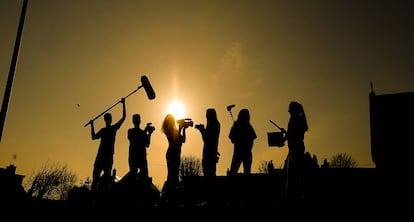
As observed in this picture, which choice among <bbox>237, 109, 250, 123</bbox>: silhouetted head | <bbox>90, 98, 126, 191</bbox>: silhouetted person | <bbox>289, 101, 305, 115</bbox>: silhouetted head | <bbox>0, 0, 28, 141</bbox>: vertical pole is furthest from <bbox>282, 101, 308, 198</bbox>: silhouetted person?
<bbox>0, 0, 28, 141</bbox>: vertical pole

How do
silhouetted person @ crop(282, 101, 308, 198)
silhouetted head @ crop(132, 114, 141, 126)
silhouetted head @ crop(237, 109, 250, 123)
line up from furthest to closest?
silhouetted head @ crop(132, 114, 141, 126), silhouetted head @ crop(237, 109, 250, 123), silhouetted person @ crop(282, 101, 308, 198)

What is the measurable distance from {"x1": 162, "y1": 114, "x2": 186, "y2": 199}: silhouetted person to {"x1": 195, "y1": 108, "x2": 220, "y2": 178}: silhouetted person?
79 centimetres

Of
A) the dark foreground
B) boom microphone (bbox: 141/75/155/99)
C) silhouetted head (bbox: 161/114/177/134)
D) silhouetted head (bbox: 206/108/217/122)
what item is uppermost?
boom microphone (bbox: 141/75/155/99)

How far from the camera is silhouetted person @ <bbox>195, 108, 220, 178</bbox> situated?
883 centimetres

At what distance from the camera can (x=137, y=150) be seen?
959 centimetres

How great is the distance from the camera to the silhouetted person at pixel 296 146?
24.9 ft

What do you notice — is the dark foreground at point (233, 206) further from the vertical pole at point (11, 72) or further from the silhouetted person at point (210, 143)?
the vertical pole at point (11, 72)

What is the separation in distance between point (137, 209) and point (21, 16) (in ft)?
21.5

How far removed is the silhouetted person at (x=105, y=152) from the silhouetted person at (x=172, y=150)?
60.3 inches

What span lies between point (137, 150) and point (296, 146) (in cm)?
430

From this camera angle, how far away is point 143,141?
973cm

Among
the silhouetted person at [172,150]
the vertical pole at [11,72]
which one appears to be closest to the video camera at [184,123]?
the silhouetted person at [172,150]

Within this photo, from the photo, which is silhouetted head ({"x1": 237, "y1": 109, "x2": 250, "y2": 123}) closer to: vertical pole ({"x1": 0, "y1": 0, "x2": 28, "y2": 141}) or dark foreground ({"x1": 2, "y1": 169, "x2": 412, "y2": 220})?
dark foreground ({"x1": 2, "y1": 169, "x2": 412, "y2": 220})

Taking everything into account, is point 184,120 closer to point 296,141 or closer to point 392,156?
point 296,141
